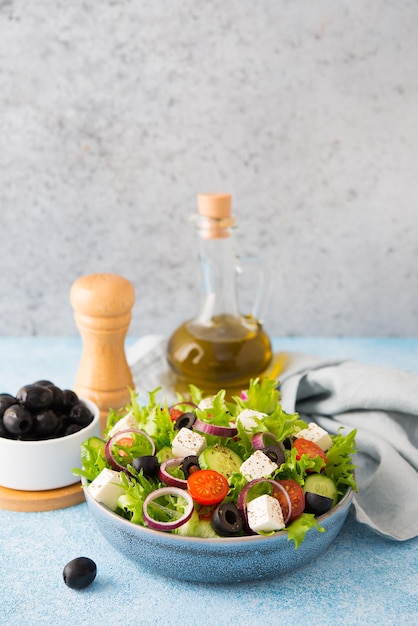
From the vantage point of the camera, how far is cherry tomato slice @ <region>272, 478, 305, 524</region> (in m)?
0.82

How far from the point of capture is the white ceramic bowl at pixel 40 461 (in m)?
0.99

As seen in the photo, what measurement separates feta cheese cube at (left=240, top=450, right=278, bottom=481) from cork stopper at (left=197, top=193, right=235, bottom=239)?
50 cm

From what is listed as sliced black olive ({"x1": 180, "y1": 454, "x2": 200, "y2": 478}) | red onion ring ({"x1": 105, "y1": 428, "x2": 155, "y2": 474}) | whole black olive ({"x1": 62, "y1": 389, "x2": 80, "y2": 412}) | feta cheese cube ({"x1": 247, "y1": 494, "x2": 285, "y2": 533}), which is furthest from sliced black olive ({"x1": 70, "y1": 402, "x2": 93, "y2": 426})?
feta cheese cube ({"x1": 247, "y1": 494, "x2": 285, "y2": 533})

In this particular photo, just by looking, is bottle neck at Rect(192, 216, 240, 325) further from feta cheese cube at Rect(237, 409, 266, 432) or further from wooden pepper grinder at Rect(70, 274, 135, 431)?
feta cheese cube at Rect(237, 409, 266, 432)

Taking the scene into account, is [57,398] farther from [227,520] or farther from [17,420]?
[227,520]

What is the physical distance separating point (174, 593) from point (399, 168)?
1089 millimetres

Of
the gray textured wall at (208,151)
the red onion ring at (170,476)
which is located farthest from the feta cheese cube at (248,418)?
the gray textured wall at (208,151)

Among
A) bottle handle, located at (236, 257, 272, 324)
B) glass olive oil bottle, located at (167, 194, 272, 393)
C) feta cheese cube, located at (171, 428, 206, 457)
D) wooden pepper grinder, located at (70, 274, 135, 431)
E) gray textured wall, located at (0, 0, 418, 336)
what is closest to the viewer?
feta cheese cube, located at (171, 428, 206, 457)

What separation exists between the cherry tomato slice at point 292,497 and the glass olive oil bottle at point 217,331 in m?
0.42

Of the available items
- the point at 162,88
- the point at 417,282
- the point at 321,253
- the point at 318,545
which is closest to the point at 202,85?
the point at 162,88

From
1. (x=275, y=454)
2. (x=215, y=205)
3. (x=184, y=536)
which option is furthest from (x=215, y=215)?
(x=184, y=536)

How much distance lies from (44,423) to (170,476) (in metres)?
0.23

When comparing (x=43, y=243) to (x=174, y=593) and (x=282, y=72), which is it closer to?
(x=282, y=72)

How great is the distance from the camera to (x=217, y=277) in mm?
1309
